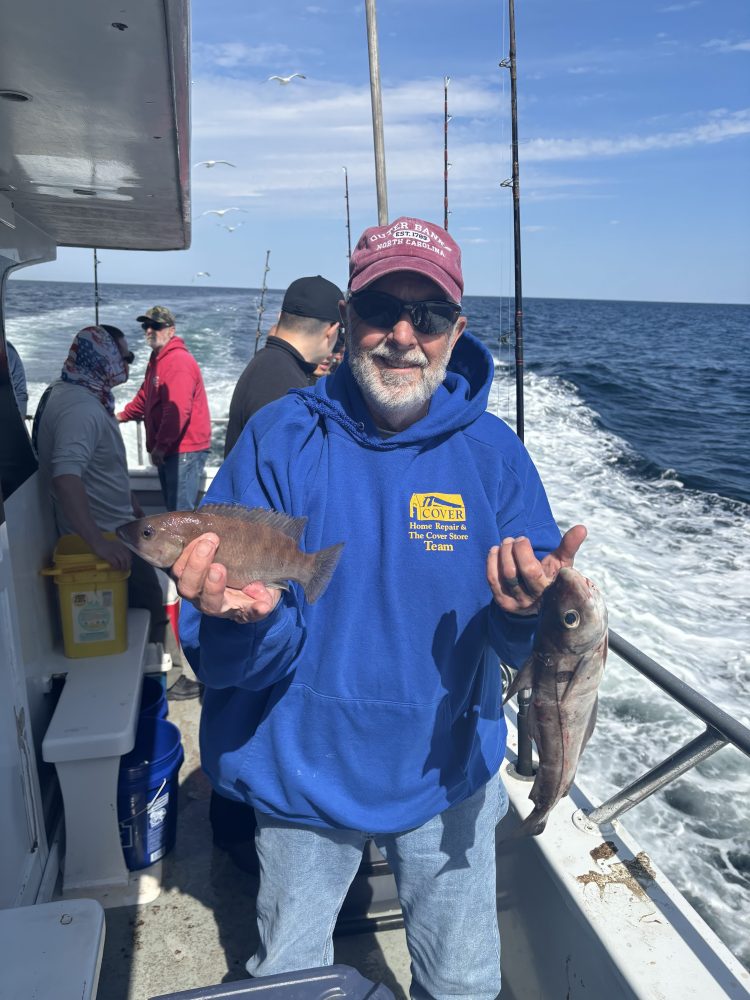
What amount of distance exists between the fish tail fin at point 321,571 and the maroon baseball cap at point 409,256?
2.54 feet

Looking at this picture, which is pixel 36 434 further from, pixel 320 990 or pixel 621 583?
pixel 621 583

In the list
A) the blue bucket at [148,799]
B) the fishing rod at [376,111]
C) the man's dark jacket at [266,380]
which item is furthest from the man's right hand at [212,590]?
the fishing rod at [376,111]

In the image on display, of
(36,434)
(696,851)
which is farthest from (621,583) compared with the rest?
(36,434)

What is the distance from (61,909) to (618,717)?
209 inches

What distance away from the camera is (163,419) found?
677 cm

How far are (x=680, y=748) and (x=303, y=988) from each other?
151 cm

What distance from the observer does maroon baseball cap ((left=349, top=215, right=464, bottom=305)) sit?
80.7 inches

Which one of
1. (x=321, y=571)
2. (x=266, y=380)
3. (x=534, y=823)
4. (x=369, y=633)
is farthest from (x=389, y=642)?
(x=266, y=380)

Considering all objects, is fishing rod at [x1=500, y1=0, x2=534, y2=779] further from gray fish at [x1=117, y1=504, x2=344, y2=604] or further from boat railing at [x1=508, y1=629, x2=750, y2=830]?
gray fish at [x1=117, y1=504, x2=344, y2=604]

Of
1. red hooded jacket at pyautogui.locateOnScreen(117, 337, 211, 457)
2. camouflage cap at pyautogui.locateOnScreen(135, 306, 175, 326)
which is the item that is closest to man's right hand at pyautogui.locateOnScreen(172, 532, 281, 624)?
red hooded jacket at pyautogui.locateOnScreen(117, 337, 211, 457)

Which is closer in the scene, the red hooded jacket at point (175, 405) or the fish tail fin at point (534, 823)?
the fish tail fin at point (534, 823)

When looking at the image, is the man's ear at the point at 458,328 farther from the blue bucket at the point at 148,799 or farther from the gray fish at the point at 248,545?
the blue bucket at the point at 148,799

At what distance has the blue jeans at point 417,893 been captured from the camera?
204cm

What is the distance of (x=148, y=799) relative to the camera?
10.5 ft
